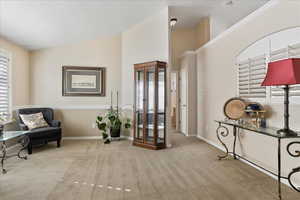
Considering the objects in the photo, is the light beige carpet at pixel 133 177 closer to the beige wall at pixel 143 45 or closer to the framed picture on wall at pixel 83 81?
the beige wall at pixel 143 45

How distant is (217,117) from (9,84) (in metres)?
4.79

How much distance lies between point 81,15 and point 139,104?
2.27m

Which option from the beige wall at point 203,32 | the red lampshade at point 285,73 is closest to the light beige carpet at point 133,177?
the red lampshade at point 285,73

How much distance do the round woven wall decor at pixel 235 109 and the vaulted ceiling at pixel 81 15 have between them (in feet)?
8.20

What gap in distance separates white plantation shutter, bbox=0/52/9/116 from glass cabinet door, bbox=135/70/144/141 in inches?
113

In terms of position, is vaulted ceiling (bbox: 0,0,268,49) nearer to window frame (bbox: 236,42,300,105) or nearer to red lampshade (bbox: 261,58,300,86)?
window frame (bbox: 236,42,300,105)

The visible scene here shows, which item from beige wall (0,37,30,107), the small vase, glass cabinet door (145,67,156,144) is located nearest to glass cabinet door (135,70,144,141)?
glass cabinet door (145,67,156,144)

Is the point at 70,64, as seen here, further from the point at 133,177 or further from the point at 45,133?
the point at 133,177

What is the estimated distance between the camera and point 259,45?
116 inches

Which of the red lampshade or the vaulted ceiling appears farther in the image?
the vaulted ceiling

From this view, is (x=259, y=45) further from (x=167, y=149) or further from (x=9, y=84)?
(x=9, y=84)

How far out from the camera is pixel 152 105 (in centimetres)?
428

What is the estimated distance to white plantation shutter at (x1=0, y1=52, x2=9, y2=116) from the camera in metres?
4.02

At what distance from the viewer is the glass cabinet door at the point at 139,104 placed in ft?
14.6
